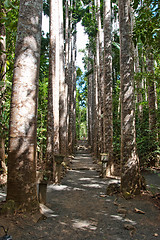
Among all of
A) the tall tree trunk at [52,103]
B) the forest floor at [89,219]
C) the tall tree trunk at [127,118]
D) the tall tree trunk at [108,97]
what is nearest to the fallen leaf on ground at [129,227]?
the forest floor at [89,219]

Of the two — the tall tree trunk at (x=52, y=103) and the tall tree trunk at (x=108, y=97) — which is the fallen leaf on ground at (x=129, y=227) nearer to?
the tall tree trunk at (x=52, y=103)

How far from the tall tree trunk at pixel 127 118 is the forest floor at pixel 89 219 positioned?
1.53 ft

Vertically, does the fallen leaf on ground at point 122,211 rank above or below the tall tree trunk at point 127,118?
below

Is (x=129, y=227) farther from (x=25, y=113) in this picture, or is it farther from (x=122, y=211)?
(x=25, y=113)

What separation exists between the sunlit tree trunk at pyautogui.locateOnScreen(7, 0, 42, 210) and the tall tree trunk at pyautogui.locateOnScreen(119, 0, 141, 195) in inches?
112

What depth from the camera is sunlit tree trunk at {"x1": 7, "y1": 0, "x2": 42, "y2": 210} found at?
3.55 m

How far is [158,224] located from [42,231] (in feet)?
7.31

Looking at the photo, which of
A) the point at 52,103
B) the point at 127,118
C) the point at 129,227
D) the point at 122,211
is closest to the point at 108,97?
the point at 52,103

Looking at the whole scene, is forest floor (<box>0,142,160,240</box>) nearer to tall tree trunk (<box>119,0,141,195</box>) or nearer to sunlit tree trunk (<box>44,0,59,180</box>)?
tall tree trunk (<box>119,0,141,195</box>)

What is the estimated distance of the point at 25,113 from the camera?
3709 millimetres

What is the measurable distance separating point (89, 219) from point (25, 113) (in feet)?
8.14

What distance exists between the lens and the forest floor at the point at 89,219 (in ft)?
10.8

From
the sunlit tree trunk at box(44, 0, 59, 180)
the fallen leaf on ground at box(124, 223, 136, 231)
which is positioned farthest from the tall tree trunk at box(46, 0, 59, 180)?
the fallen leaf on ground at box(124, 223, 136, 231)

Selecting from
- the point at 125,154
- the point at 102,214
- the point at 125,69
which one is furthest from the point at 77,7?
the point at 102,214
